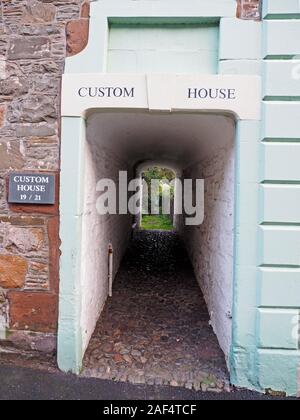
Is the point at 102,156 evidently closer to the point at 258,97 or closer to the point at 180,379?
the point at 258,97

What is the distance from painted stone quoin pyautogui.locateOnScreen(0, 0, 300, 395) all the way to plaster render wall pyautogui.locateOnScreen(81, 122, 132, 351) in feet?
0.21

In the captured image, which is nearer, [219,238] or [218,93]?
[218,93]

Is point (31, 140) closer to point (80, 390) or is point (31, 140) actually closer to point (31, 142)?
point (31, 142)

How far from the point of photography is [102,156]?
3.88m

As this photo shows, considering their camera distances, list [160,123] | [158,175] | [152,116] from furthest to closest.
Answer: [158,175] → [160,123] → [152,116]

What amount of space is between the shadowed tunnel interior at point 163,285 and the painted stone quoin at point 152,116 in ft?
0.30

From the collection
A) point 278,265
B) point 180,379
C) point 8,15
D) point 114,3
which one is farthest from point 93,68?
point 180,379

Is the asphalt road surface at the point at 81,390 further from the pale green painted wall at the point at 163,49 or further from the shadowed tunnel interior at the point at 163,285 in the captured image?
the pale green painted wall at the point at 163,49

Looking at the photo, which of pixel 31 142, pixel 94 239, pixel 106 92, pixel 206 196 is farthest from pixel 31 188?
pixel 206 196

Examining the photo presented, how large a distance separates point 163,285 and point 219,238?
201cm

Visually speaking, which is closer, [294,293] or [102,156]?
[294,293]

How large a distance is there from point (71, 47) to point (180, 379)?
364 centimetres

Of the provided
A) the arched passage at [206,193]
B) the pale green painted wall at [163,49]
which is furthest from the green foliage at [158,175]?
the pale green painted wall at [163,49]

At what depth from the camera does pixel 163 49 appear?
9.68 feet
